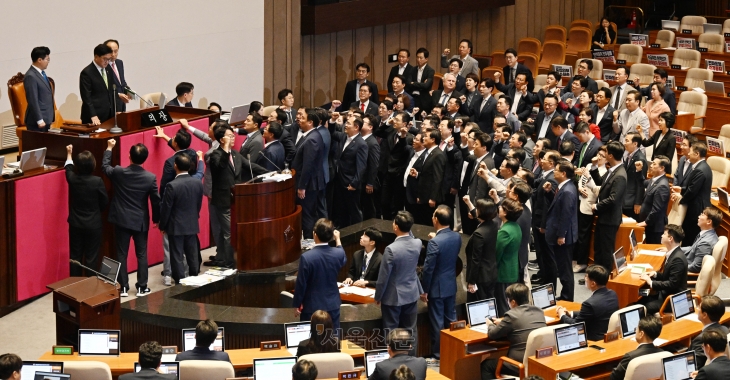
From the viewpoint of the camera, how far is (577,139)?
1052 centimetres

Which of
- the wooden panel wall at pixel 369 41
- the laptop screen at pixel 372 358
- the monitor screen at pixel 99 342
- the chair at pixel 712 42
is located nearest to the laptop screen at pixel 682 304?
the laptop screen at pixel 372 358

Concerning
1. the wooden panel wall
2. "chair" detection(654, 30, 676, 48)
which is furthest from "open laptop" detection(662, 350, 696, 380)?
"chair" detection(654, 30, 676, 48)

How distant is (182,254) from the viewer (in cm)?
890

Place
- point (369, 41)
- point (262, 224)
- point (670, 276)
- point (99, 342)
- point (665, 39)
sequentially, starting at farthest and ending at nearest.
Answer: point (665, 39)
point (369, 41)
point (262, 224)
point (670, 276)
point (99, 342)

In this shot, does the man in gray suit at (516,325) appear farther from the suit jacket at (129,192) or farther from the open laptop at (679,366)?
the suit jacket at (129,192)

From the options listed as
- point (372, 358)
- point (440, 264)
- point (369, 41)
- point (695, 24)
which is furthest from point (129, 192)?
point (695, 24)

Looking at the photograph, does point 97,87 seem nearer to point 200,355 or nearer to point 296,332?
point 296,332

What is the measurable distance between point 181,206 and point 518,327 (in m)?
3.24

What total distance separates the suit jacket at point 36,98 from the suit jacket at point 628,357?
5.68m

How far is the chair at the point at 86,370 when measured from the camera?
578 centimetres

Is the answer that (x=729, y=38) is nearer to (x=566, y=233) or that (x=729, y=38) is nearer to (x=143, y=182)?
(x=566, y=233)

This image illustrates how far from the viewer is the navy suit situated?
24.6 ft

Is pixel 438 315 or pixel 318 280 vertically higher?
pixel 318 280

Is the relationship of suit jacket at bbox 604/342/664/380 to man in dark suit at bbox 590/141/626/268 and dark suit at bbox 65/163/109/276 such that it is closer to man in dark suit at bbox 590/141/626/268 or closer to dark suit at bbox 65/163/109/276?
man in dark suit at bbox 590/141/626/268
